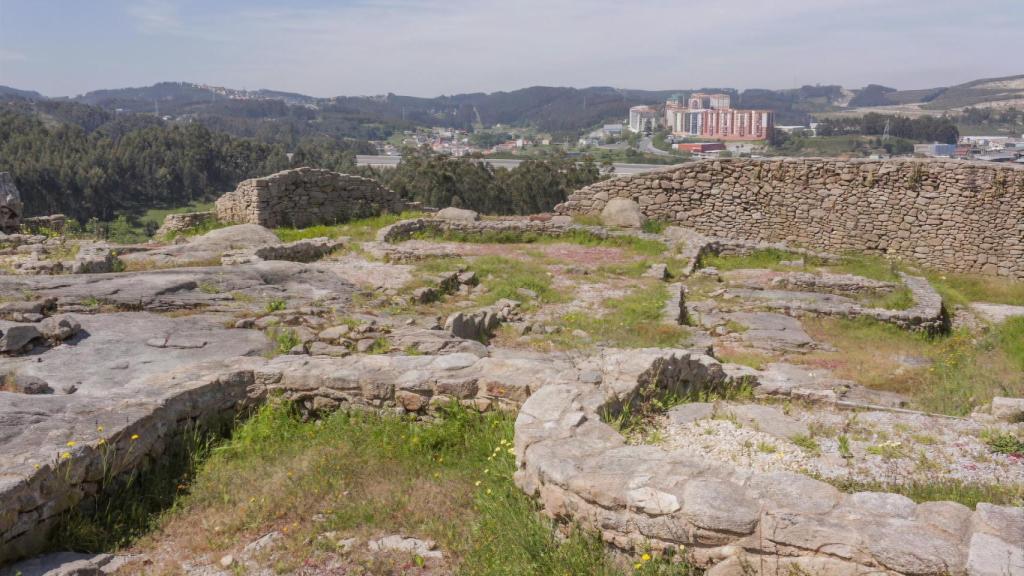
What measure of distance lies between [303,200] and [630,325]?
12923 millimetres

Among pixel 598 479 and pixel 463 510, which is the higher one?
pixel 598 479

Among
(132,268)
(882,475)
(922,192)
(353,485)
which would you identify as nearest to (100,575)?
(353,485)

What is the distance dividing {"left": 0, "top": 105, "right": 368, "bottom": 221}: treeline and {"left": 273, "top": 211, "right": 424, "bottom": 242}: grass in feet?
141

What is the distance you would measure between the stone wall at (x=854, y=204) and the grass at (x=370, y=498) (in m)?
15.5

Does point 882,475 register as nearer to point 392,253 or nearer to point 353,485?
point 353,485

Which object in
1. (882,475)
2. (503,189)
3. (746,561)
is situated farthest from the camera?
(503,189)

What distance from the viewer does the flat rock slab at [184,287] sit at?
946cm

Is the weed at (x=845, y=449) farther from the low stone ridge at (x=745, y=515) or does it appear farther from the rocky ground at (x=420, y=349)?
the low stone ridge at (x=745, y=515)

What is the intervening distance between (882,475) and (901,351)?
7.38m

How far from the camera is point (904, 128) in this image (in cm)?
11150

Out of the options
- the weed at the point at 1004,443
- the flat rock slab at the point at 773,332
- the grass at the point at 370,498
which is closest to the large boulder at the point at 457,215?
the flat rock slab at the point at 773,332

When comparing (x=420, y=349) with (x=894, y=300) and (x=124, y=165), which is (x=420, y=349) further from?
(x=124, y=165)

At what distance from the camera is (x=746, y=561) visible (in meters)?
3.88

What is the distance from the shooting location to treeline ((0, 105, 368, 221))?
5959 cm
